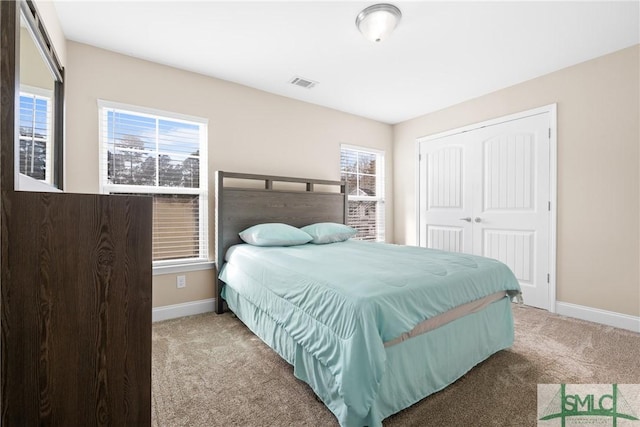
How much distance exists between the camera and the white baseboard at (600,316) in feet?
8.27

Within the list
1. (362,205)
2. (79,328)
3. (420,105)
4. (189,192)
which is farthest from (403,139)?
(79,328)

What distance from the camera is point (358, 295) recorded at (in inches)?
54.4

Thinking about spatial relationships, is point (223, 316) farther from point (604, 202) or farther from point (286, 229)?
point (604, 202)

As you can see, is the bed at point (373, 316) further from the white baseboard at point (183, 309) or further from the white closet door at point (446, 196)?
the white closet door at point (446, 196)

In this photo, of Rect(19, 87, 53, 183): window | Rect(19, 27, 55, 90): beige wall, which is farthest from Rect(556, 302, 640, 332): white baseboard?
Rect(19, 27, 55, 90): beige wall

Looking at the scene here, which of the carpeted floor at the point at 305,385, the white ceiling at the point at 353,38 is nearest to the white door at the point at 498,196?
the white ceiling at the point at 353,38

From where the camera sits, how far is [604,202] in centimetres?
267

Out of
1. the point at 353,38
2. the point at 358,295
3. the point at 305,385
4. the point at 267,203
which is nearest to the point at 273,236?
the point at 267,203

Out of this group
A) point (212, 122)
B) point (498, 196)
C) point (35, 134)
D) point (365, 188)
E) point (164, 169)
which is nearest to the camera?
point (35, 134)

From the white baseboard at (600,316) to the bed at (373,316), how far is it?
129cm

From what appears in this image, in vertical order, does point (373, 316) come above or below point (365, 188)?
below

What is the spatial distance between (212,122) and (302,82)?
1062 mm

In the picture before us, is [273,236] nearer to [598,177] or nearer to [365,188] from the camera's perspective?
[365,188]

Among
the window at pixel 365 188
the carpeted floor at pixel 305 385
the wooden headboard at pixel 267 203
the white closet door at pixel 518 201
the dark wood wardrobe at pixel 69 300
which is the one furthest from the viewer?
the window at pixel 365 188
